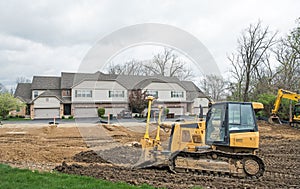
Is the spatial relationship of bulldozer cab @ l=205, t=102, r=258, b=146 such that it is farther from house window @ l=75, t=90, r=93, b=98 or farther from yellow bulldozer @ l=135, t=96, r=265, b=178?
house window @ l=75, t=90, r=93, b=98

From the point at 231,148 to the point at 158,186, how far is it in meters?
2.71

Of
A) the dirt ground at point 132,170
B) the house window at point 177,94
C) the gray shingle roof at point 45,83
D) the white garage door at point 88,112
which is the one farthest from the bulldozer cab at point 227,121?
the gray shingle roof at point 45,83

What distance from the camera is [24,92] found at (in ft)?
170

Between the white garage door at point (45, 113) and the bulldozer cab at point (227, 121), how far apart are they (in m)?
40.6

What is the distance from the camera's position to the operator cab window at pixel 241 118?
8492 mm

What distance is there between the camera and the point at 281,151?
14.0 meters

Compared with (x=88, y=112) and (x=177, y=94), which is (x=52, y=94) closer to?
(x=88, y=112)

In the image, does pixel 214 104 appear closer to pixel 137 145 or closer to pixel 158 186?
pixel 158 186

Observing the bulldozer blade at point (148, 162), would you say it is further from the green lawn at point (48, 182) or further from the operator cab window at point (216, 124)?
the green lawn at point (48, 182)

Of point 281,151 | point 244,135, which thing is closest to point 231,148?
point 244,135

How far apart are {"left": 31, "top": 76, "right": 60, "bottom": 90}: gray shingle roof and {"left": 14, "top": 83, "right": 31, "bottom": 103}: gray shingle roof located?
226cm

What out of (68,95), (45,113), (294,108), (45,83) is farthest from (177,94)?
(45,83)

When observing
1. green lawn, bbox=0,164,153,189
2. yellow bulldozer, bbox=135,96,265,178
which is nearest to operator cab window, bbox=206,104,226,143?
yellow bulldozer, bbox=135,96,265,178

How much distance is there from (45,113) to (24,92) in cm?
875
